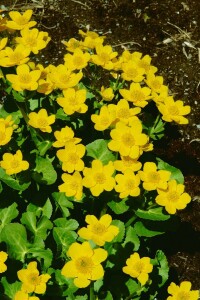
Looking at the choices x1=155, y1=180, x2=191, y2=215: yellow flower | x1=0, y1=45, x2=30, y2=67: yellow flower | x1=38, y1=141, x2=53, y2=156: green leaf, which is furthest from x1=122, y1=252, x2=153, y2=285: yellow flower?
x1=0, y1=45, x2=30, y2=67: yellow flower

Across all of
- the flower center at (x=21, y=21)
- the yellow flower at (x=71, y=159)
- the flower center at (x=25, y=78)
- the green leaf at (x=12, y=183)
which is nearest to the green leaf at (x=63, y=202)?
the green leaf at (x=12, y=183)

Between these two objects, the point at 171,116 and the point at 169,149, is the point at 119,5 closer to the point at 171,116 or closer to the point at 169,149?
the point at 169,149

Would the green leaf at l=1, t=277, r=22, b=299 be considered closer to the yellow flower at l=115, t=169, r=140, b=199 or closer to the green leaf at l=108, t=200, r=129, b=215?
the green leaf at l=108, t=200, r=129, b=215

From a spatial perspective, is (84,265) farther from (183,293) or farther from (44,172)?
(44,172)

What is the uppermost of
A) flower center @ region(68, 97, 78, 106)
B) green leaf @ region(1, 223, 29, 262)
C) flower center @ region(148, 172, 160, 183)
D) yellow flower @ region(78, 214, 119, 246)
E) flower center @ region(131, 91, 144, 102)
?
flower center @ region(131, 91, 144, 102)

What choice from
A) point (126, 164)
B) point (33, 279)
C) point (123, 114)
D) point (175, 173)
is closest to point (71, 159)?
point (126, 164)

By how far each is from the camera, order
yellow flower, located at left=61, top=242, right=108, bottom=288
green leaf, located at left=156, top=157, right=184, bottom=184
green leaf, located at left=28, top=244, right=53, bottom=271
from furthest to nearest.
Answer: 1. green leaf, located at left=156, top=157, right=184, bottom=184
2. green leaf, located at left=28, top=244, right=53, bottom=271
3. yellow flower, located at left=61, top=242, right=108, bottom=288
